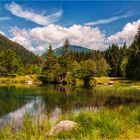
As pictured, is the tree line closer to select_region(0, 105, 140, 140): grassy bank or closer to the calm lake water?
the calm lake water

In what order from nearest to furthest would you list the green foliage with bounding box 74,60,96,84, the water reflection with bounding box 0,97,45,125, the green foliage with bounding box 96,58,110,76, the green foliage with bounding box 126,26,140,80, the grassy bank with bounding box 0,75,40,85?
the water reflection with bounding box 0,97,45,125 → the green foliage with bounding box 126,26,140,80 → the green foliage with bounding box 74,60,96,84 → the grassy bank with bounding box 0,75,40,85 → the green foliage with bounding box 96,58,110,76

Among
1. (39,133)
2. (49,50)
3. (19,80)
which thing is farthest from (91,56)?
(39,133)

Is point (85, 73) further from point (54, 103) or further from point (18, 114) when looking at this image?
point (18, 114)

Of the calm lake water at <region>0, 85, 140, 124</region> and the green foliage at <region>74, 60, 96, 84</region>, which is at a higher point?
the green foliage at <region>74, 60, 96, 84</region>

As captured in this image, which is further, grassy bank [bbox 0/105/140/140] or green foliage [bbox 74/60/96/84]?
green foliage [bbox 74/60/96/84]

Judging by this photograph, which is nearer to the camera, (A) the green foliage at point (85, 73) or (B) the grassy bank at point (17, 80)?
(A) the green foliage at point (85, 73)

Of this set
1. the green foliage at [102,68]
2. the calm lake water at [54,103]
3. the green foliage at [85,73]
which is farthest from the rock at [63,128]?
the green foliage at [102,68]

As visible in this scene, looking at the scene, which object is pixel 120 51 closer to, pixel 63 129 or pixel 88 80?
pixel 88 80

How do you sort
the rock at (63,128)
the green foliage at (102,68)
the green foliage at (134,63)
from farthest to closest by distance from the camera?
the green foliage at (102,68)
the green foliage at (134,63)
the rock at (63,128)

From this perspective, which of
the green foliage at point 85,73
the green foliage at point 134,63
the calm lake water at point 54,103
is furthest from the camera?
the green foliage at point 85,73

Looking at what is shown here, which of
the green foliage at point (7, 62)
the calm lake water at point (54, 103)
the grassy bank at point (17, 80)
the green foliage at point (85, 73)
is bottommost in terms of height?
the calm lake water at point (54, 103)

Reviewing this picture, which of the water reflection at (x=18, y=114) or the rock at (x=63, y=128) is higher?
the rock at (x=63, y=128)

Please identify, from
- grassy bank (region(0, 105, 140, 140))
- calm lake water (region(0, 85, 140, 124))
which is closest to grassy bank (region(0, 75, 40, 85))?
calm lake water (region(0, 85, 140, 124))

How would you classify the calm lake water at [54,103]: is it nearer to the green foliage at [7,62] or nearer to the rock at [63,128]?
the rock at [63,128]
